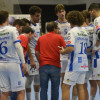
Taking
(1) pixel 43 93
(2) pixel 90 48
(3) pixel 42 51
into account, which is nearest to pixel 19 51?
(3) pixel 42 51

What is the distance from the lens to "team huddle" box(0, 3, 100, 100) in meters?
3.76

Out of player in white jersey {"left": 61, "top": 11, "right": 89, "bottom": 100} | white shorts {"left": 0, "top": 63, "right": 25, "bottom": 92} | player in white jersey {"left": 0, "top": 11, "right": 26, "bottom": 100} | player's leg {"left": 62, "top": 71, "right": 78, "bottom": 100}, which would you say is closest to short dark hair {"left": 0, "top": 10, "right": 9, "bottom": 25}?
player in white jersey {"left": 0, "top": 11, "right": 26, "bottom": 100}

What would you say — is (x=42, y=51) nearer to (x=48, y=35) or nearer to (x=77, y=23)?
(x=48, y=35)

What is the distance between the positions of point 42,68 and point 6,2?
728cm

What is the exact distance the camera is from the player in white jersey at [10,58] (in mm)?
3732

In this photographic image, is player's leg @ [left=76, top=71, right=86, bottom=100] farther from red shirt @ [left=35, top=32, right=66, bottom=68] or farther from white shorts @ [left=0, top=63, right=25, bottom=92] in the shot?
white shorts @ [left=0, top=63, right=25, bottom=92]

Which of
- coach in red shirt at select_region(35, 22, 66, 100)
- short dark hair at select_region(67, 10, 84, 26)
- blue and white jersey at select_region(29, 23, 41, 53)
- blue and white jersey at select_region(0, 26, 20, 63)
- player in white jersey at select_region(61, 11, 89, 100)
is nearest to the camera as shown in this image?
blue and white jersey at select_region(0, 26, 20, 63)

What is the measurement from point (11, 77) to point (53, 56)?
870mm

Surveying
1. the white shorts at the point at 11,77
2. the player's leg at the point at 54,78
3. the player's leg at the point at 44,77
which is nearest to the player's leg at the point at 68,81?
the player's leg at the point at 54,78

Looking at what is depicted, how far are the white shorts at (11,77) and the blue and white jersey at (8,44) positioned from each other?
84 mm

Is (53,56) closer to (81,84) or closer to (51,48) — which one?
(51,48)

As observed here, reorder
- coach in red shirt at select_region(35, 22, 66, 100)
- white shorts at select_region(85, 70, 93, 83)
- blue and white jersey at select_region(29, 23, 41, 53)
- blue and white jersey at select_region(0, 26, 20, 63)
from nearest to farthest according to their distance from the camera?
1. blue and white jersey at select_region(0, 26, 20, 63)
2. coach in red shirt at select_region(35, 22, 66, 100)
3. white shorts at select_region(85, 70, 93, 83)
4. blue and white jersey at select_region(29, 23, 41, 53)

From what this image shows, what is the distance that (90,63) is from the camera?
468 centimetres

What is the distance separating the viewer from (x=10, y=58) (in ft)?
12.3
